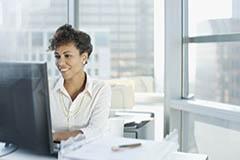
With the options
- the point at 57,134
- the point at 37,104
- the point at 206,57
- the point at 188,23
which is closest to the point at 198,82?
the point at 206,57

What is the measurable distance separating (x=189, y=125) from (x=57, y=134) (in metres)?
1.60

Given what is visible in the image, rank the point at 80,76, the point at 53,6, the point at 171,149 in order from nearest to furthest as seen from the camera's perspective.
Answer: the point at 171,149
the point at 80,76
the point at 53,6

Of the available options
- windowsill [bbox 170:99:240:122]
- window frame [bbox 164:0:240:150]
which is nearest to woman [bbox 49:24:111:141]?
windowsill [bbox 170:99:240:122]

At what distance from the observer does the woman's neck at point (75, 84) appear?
1.84 metres

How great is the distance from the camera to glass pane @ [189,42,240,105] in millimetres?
2529

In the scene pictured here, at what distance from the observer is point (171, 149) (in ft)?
4.16

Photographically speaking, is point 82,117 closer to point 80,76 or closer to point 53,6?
point 80,76

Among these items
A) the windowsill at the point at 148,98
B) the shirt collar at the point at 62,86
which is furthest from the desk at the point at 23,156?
the windowsill at the point at 148,98

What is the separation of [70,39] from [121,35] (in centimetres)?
137

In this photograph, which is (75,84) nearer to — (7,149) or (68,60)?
(68,60)

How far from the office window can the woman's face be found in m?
Answer: 1.20

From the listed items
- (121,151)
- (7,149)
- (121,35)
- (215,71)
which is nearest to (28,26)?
(121,35)

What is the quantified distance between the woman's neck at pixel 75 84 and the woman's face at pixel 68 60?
0.06 feet

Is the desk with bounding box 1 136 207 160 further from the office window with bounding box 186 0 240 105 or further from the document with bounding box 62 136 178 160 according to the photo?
the office window with bounding box 186 0 240 105
